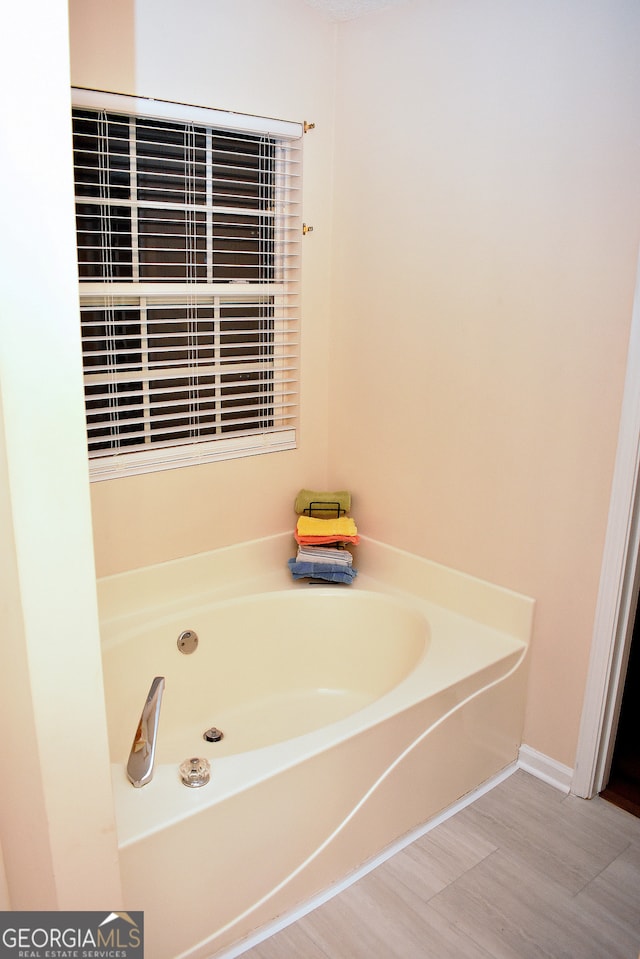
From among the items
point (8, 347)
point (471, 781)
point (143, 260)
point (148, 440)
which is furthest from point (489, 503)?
point (8, 347)

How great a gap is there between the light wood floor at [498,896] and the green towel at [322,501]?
119 centimetres

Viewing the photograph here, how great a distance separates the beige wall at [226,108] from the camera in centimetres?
236

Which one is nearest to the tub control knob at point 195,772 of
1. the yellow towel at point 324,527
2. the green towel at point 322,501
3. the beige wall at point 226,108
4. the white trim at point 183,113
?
the beige wall at point 226,108

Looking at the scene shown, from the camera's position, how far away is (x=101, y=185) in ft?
8.03

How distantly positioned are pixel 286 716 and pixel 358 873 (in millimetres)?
694

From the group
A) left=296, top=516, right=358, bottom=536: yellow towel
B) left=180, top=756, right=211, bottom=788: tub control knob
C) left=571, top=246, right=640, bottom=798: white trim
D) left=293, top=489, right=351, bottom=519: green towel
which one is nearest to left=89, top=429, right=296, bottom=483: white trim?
left=293, top=489, right=351, bottom=519: green towel

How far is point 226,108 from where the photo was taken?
103 inches

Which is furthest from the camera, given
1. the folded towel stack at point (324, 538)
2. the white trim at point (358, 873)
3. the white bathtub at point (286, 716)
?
the folded towel stack at point (324, 538)

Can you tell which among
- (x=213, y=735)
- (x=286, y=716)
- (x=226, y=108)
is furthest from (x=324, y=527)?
(x=226, y=108)

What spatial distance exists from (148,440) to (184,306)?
1.62ft

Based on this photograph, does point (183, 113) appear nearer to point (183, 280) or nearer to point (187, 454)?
point (183, 280)

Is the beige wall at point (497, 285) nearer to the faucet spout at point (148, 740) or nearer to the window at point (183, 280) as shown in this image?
the window at point (183, 280)

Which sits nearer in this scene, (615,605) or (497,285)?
(615,605)

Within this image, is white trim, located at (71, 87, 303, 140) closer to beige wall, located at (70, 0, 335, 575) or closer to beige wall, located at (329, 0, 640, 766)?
beige wall, located at (70, 0, 335, 575)
